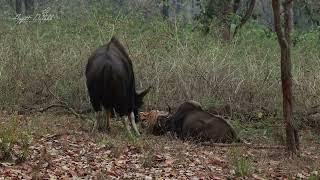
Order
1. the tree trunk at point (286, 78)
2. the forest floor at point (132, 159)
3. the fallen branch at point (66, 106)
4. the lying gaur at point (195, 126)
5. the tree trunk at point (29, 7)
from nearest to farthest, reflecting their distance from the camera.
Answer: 1. the forest floor at point (132, 159)
2. the tree trunk at point (286, 78)
3. the lying gaur at point (195, 126)
4. the fallen branch at point (66, 106)
5. the tree trunk at point (29, 7)

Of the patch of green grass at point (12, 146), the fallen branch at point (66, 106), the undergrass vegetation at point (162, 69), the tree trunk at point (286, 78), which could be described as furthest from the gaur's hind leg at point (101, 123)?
the tree trunk at point (286, 78)

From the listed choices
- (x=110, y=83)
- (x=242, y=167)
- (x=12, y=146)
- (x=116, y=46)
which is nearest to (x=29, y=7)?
(x=116, y=46)

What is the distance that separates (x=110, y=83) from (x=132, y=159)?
2323 mm

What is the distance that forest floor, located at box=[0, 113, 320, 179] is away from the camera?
27.0ft

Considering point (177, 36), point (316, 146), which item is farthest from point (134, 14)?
point (316, 146)

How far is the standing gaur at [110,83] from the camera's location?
1114 cm

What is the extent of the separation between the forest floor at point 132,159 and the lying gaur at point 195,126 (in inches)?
18.8

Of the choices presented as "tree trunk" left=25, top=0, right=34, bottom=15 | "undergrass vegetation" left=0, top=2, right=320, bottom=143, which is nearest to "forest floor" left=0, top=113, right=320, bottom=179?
"undergrass vegetation" left=0, top=2, right=320, bottom=143

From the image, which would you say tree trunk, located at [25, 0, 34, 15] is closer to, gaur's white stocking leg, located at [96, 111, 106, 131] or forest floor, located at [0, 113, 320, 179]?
gaur's white stocking leg, located at [96, 111, 106, 131]

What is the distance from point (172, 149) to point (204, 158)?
0.70 m

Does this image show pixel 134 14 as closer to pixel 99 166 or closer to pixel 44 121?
pixel 44 121

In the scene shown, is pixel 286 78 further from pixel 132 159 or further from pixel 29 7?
pixel 29 7

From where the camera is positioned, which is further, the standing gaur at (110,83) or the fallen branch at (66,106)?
the fallen branch at (66,106)

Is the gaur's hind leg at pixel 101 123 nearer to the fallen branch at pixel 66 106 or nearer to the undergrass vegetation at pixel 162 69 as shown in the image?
the fallen branch at pixel 66 106
